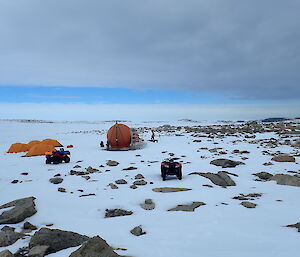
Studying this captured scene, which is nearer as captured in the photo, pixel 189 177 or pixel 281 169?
pixel 189 177

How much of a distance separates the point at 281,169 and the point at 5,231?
12878 millimetres

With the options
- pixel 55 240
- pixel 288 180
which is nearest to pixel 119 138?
pixel 288 180

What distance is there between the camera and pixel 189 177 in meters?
11.6

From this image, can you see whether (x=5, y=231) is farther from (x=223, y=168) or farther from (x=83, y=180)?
(x=223, y=168)

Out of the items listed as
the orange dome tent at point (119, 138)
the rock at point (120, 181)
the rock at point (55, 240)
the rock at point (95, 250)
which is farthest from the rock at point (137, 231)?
the orange dome tent at point (119, 138)

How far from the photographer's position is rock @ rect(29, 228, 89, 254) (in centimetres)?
507

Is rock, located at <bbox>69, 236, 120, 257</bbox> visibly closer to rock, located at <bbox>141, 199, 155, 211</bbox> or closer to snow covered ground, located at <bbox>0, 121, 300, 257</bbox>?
snow covered ground, located at <bbox>0, 121, 300, 257</bbox>

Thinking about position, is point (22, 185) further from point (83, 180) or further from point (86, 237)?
point (86, 237)

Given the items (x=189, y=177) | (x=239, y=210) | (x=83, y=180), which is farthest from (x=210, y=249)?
(x=83, y=180)

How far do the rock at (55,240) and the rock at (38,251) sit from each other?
0.08m

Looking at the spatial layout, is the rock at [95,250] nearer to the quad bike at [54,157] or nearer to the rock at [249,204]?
the rock at [249,204]

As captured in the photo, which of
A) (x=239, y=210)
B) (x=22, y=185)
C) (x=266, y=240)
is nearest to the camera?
(x=266, y=240)

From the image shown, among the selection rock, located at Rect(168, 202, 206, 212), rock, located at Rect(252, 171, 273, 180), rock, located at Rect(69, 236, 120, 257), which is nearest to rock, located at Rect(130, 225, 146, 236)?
rock, located at Rect(69, 236, 120, 257)

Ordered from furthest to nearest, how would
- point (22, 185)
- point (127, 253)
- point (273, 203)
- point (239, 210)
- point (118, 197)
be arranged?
point (22, 185), point (118, 197), point (273, 203), point (239, 210), point (127, 253)
